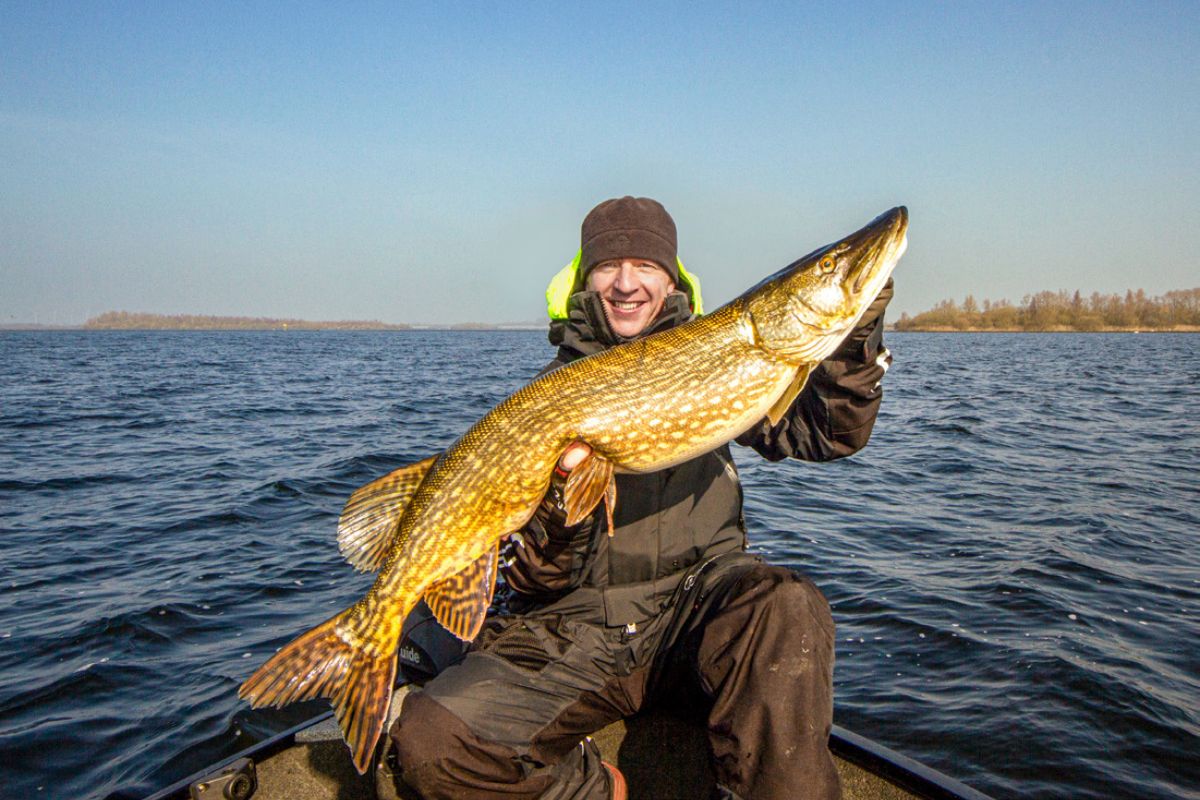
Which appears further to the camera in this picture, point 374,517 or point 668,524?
point 668,524

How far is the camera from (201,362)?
36094mm

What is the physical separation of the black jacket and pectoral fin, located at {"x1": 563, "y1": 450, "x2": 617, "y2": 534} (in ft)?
0.42

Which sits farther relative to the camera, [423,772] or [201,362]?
[201,362]

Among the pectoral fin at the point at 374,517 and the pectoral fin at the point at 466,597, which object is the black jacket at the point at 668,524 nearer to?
the pectoral fin at the point at 466,597

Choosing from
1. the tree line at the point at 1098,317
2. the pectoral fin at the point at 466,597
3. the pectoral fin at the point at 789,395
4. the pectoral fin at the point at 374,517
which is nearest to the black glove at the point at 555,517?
the pectoral fin at the point at 466,597

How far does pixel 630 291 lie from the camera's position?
372 centimetres

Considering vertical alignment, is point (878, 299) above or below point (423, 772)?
above

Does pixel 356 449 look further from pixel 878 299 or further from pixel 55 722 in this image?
pixel 878 299

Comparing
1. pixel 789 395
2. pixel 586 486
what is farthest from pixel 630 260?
pixel 586 486

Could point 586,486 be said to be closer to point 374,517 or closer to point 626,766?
point 374,517

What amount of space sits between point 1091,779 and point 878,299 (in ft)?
9.98

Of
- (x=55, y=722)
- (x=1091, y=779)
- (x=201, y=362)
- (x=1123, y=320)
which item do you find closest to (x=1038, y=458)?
(x=1091, y=779)

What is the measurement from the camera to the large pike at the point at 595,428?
2.62 meters

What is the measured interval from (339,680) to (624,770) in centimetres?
127
